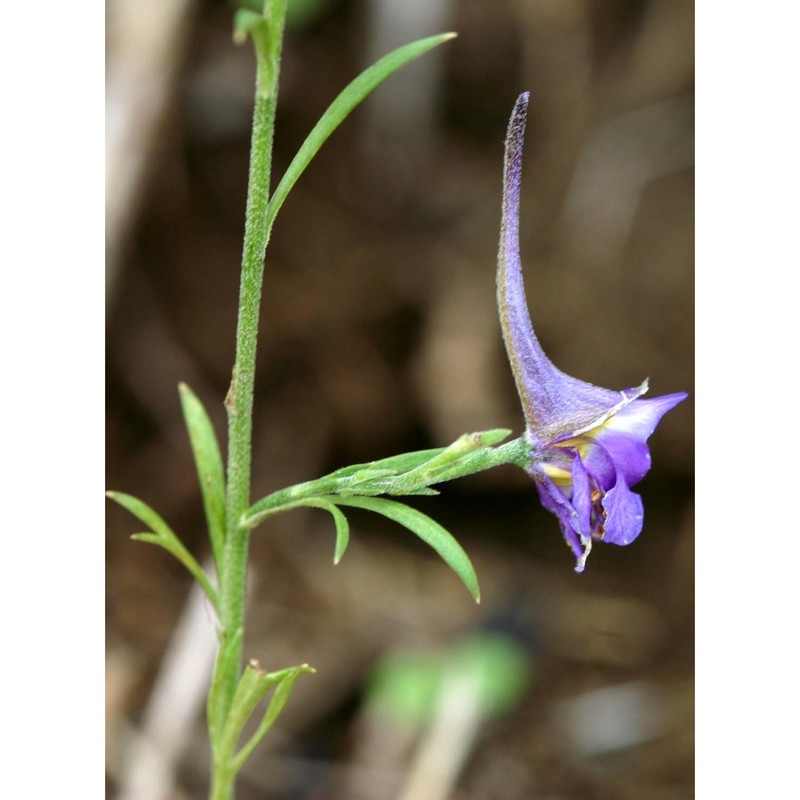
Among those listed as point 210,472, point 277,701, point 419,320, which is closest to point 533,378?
point 210,472

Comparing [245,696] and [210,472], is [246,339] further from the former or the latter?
[245,696]

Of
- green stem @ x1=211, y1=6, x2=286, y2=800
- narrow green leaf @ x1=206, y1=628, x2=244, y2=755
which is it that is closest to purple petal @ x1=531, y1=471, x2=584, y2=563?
green stem @ x1=211, y1=6, x2=286, y2=800

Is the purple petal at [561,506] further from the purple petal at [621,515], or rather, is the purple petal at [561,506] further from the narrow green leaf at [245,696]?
the narrow green leaf at [245,696]

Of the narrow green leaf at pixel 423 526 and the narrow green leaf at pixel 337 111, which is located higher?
the narrow green leaf at pixel 337 111

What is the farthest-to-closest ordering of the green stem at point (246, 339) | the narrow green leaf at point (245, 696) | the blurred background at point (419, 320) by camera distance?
the blurred background at point (419, 320) → the narrow green leaf at point (245, 696) → the green stem at point (246, 339)

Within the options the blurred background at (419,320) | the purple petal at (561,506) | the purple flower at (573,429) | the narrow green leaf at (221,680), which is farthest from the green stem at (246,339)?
the blurred background at (419,320)

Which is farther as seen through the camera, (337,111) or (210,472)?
(210,472)
